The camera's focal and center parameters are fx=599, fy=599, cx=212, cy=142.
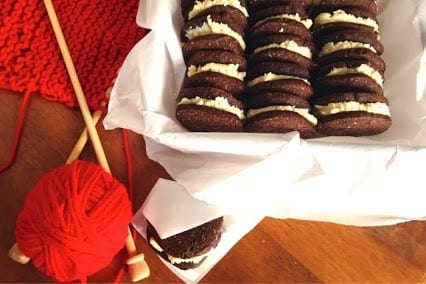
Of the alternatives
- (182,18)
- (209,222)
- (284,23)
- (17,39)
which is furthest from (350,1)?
(17,39)

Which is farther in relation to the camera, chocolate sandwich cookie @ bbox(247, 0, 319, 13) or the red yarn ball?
chocolate sandwich cookie @ bbox(247, 0, 319, 13)

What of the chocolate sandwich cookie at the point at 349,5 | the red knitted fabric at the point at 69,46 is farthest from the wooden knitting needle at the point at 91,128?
the chocolate sandwich cookie at the point at 349,5

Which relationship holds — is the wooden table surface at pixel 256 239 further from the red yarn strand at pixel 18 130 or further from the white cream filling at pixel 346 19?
the white cream filling at pixel 346 19

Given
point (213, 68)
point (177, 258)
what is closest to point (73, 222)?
point (177, 258)

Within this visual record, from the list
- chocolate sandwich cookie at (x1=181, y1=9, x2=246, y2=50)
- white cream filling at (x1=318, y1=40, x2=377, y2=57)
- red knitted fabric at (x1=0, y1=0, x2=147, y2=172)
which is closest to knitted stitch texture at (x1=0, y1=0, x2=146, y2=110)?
red knitted fabric at (x1=0, y1=0, x2=147, y2=172)

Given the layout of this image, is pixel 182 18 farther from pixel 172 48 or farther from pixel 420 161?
pixel 420 161

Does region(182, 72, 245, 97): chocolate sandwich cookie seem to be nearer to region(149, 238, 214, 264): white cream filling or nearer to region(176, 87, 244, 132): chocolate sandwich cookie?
region(176, 87, 244, 132): chocolate sandwich cookie
